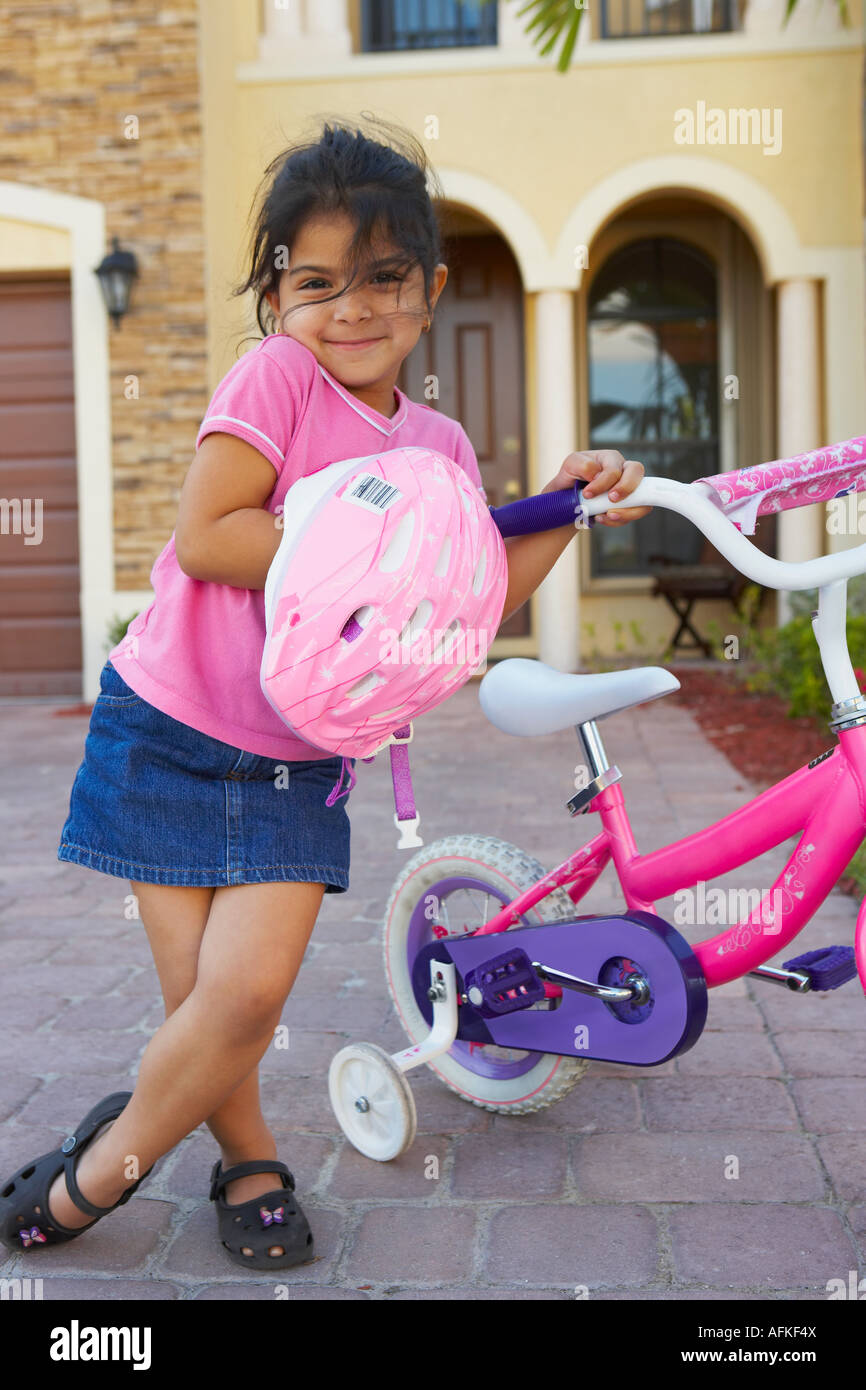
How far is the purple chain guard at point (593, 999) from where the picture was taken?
1.99 metres

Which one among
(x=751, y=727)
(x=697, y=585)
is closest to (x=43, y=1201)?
(x=751, y=727)

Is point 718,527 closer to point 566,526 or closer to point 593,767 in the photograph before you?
point 566,526

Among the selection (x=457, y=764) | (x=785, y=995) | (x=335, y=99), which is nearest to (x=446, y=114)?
(x=335, y=99)

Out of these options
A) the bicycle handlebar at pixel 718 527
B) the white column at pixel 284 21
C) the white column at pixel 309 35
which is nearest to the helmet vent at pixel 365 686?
the bicycle handlebar at pixel 718 527

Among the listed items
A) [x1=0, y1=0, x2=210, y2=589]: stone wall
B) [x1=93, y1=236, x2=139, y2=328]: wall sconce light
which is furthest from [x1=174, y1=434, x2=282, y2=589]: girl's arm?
[x1=93, y1=236, x2=139, y2=328]: wall sconce light

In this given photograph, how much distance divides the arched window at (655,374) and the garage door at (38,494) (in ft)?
12.6

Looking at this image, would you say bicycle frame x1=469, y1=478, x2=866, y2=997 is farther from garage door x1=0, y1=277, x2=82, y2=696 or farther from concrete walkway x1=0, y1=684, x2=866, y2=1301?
garage door x1=0, y1=277, x2=82, y2=696

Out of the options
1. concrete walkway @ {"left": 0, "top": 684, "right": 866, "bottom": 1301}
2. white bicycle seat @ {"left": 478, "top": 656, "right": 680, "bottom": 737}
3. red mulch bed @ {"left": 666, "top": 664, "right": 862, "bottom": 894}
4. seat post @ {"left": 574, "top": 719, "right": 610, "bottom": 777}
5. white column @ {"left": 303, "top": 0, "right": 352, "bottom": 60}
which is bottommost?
concrete walkway @ {"left": 0, "top": 684, "right": 866, "bottom": 1301}

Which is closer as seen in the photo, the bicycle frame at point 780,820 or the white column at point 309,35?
the bicycle frame at point 780,820

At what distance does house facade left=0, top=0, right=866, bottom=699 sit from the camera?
7.93 m

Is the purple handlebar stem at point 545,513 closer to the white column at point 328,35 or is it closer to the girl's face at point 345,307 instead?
the girl's face at point 345,307

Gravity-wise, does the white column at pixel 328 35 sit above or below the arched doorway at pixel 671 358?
above

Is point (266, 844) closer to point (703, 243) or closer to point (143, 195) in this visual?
→ point (143, 195)

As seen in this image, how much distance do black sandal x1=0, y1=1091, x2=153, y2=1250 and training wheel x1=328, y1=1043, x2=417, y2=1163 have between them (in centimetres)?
44
